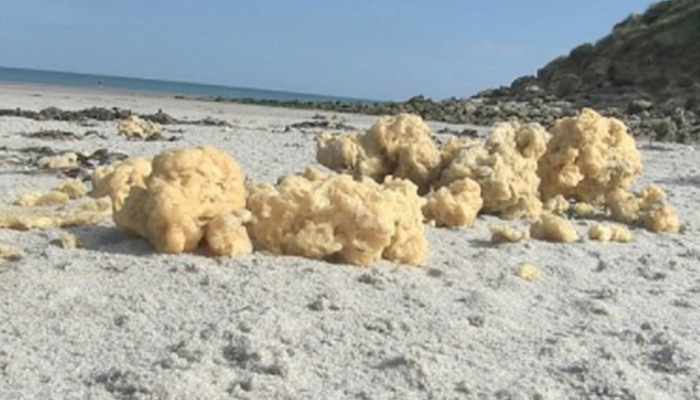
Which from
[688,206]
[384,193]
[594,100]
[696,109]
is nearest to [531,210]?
[688,206]

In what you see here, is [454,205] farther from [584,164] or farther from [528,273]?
[584,164]

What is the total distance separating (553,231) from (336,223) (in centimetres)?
150

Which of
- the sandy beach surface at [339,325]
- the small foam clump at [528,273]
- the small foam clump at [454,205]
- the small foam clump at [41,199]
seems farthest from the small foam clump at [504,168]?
the small foam clump at [41,199]

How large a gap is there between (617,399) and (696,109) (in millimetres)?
17877

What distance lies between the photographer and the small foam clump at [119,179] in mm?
4766

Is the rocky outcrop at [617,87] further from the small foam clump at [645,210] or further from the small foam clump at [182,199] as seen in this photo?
the small foam clump at [182,199]

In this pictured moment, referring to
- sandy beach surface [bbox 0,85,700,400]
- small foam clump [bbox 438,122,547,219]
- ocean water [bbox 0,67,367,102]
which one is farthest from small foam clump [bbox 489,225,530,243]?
ocean water [bbox 0,67,367,102]

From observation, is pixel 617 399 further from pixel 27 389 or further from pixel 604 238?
pixel 604 238

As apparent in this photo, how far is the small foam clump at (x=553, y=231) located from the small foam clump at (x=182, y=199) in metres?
1.72

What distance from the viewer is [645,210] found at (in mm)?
5914

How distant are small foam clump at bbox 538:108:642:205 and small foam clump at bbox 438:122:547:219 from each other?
21 cm

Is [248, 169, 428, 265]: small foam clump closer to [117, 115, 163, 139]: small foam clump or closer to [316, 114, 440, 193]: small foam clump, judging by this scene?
[316, 114, 440, 193]: small foam clump

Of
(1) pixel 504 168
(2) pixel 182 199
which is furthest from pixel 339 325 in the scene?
(1) pixel 504 168

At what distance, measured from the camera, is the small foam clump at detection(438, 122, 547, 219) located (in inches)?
231
